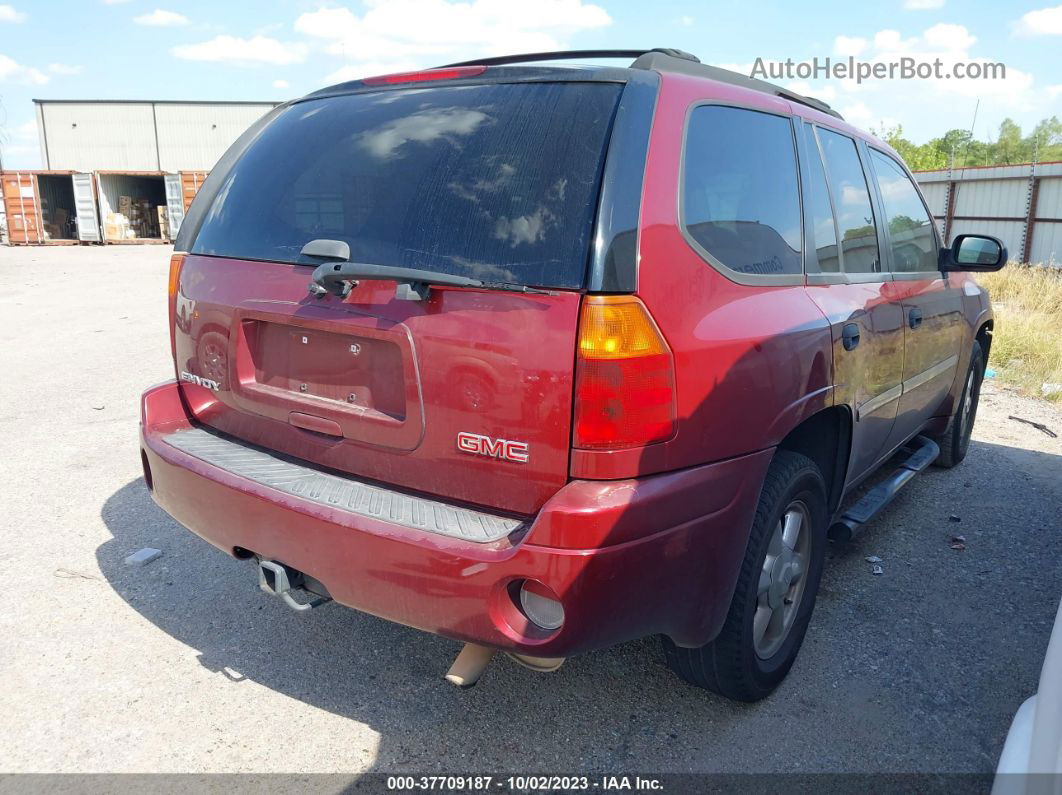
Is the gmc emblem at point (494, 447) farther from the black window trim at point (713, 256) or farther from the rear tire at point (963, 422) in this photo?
the rear tire at point (963, 422)

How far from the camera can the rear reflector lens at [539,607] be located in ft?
6.93

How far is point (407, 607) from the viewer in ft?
7.31

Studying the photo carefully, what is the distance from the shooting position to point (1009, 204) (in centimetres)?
2025

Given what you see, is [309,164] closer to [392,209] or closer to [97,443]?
[392,209]

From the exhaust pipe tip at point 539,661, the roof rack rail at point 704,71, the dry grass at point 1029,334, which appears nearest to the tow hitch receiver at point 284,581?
the exhaust pipe tip at point 539,661

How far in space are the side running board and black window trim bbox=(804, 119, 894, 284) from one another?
1022 mm

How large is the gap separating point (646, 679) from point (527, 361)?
1467mm

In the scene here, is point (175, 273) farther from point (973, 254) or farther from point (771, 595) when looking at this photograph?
point (973, 254)

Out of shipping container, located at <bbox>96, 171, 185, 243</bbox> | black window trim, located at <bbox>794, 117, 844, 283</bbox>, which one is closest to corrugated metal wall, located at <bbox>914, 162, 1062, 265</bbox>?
black window trim, located at <bbox>794, 117, 844, 283</bbox>

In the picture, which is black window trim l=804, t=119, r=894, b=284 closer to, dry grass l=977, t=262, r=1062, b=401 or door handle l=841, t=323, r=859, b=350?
door handle l=841, t=323, r=859, b=350

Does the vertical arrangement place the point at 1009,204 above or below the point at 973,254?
above

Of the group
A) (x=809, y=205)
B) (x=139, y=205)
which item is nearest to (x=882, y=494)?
(x=809, y=205)

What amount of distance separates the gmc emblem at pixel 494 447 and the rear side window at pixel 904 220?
2427mm

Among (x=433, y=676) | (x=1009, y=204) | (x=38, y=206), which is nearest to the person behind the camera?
(x=433, y=676)
